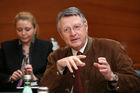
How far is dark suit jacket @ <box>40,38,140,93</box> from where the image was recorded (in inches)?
70.5

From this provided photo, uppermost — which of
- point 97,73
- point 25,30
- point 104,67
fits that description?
point 25,30

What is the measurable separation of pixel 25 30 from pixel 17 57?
1.15ft

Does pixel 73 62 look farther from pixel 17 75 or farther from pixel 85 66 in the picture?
pixel 17 75

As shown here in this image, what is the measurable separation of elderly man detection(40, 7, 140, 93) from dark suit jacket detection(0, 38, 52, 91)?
0.77 m

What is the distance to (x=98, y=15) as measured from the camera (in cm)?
353

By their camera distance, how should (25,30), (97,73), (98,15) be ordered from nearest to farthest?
1. (97,73)
2. (25,30)
3. (98,15)

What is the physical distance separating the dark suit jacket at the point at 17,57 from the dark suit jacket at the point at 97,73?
2.69 ft

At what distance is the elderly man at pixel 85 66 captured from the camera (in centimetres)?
179

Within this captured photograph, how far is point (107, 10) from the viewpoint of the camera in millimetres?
3512

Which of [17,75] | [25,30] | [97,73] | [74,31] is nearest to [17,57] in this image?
[25,30]

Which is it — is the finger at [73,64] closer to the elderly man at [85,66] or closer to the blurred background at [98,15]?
the elderly man at [85,66]

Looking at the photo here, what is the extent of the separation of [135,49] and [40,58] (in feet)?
5.11

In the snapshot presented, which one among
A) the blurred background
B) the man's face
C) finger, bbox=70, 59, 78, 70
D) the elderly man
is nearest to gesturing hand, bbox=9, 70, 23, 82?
the elderly man

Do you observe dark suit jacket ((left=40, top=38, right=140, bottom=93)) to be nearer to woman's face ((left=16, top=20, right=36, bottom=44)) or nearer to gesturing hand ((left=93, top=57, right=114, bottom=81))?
gesturing hand ((left=93, top=57, right=114, bottom=81))
